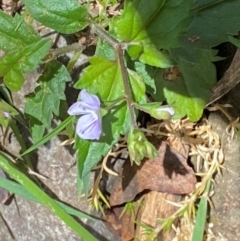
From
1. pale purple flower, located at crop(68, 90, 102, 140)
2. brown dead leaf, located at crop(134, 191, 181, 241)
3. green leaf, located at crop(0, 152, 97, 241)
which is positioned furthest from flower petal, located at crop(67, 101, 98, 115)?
brown dead leaf, located at crop(134, 191, 181, 241)

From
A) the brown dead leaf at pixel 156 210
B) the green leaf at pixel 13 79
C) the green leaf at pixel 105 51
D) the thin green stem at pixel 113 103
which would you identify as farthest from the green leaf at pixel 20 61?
the brown dead leaf at pixel 156 210

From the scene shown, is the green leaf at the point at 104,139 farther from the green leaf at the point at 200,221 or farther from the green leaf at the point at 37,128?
the green leaf at the point at 200,221

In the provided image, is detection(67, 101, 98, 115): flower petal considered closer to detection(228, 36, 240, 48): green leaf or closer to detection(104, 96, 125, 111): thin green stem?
detection(104, 96, 125, 111): thin green stem

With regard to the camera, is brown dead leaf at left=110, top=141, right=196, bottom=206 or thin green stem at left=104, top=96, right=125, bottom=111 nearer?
thin green stem at left=104, top=96, right=125, bottom=111

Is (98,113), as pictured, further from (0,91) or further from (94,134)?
(0,91)

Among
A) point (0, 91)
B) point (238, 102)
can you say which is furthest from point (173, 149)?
point (0, 91)

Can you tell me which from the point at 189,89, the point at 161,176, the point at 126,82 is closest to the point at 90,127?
the point at 126,82

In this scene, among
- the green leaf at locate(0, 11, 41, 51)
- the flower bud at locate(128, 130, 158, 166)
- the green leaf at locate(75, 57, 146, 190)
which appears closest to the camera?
the flower bud at locate(128, 130, 158, 166)
